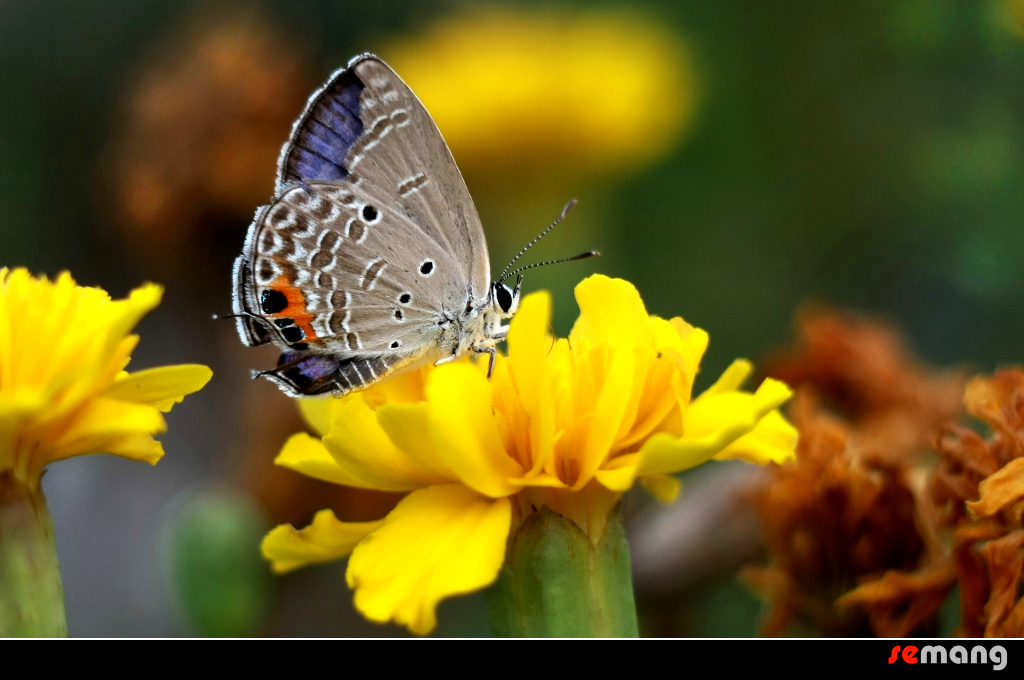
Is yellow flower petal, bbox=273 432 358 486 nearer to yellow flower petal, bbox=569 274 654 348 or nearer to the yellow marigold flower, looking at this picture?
the yellow marigold flower

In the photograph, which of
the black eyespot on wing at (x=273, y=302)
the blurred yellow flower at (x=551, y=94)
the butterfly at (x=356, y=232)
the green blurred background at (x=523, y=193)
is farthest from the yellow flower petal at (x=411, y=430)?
the blurred yellow flower at (x=551, y=94)

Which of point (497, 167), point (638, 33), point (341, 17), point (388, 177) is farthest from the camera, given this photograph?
point (341, 17)

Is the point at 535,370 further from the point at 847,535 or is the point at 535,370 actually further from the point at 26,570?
the point at 847,535

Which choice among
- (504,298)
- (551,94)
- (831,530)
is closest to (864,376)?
(831,530)

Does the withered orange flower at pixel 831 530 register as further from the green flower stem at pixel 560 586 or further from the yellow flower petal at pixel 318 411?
the yellow flower petal at pixel 318 411

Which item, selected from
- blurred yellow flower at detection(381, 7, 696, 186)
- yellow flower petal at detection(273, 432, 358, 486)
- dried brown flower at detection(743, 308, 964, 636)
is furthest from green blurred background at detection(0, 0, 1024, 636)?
yellow flower petal at detection(273, 432, 358, 486)

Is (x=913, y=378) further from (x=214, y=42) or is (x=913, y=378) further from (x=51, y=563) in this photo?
(x=214, y=42)
